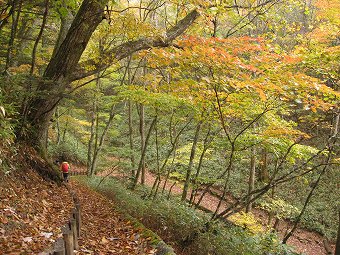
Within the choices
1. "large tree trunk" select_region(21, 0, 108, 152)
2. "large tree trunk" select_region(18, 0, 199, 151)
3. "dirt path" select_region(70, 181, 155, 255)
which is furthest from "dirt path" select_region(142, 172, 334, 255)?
"large tree trunk" select_region(21, 0, 108, 152)

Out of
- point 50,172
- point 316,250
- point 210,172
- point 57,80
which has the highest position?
point 57,80

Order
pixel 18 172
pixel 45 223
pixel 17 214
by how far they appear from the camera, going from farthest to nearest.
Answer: pixel 18 172, pixel 45 223, pixel 17 214

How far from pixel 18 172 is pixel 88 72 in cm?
323

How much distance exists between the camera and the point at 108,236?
241 inches

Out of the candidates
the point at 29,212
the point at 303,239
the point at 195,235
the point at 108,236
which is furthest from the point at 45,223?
the point at 303,239

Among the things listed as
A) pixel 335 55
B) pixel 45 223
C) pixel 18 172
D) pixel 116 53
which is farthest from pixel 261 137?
pixel 18 172

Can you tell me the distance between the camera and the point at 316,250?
13938 millimetres

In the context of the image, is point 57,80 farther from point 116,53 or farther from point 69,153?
point 69,153

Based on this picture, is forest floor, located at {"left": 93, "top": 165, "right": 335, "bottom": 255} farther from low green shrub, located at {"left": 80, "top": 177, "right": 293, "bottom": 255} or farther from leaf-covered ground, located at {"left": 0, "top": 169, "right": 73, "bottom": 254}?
leaf-covered ground, located at {"left": 0, "top": 169, "right": 73, "bottom": 254}

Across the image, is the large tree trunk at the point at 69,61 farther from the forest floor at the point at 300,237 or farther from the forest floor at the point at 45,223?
the forest floor at the point at 300,237

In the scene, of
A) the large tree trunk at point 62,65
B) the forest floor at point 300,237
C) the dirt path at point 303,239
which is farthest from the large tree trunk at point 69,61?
the dirt path at point 303,239

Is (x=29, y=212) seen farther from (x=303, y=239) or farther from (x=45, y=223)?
(x=303, y=239)

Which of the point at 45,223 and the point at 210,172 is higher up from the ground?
the point at 45,223

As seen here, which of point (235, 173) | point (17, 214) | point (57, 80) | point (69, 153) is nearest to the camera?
point (17, 214)
